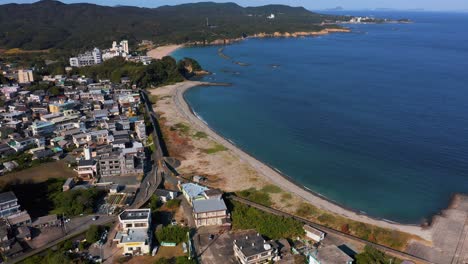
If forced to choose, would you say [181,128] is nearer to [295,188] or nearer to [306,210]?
[295,188]

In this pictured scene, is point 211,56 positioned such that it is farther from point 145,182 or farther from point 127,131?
point 145,182

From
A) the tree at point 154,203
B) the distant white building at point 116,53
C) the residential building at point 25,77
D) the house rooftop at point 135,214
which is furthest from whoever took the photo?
the distant white building at point 116,53

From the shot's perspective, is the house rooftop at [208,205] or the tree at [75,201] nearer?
the house rooftop at [208,205]

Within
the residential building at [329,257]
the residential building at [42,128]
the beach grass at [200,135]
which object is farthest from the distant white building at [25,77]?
the residential building at [329,257]

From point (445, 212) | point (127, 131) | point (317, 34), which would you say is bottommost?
point (445, 212)

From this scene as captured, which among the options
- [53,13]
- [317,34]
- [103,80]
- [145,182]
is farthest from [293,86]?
[53,13]

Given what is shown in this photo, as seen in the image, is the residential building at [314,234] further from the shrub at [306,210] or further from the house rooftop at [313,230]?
the shrub at [306,210]

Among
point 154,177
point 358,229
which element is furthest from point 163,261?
point 358,229
